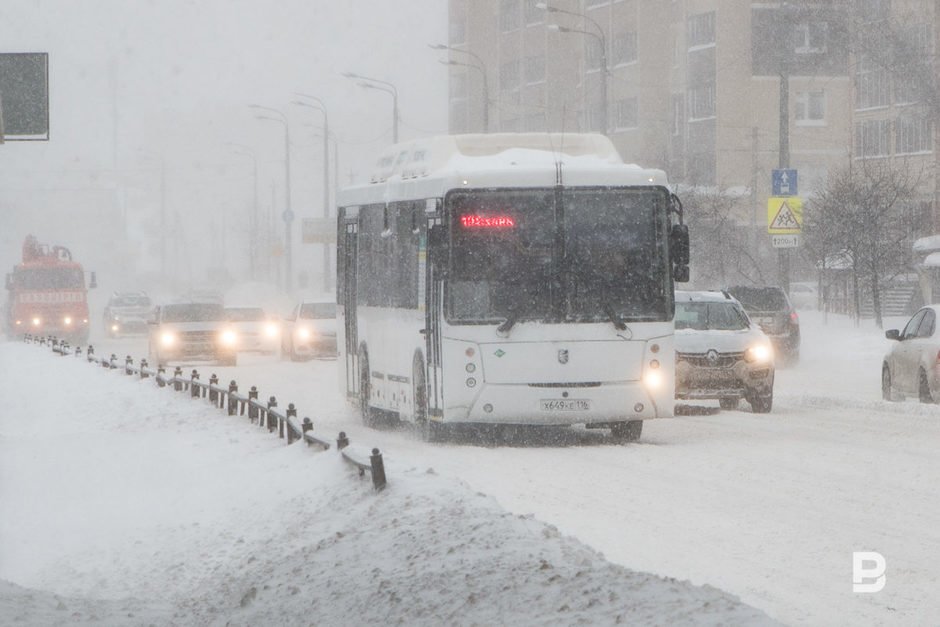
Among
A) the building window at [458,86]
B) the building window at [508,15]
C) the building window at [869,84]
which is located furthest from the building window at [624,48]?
the building window at [458,86]

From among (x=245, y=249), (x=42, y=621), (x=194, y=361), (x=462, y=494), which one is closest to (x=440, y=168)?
(x=462, y=494)

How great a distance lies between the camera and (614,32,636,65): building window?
105 meters

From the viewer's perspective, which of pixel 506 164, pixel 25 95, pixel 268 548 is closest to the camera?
pixel 268 548

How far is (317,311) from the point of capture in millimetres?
45250

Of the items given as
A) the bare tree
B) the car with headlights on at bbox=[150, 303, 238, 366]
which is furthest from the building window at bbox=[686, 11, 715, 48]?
the car with headlights on at bbox=[150, 303, 238, 366]

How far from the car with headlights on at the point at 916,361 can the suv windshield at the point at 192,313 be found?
67.4ft

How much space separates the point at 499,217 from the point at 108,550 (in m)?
5.92

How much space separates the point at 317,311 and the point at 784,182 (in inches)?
544

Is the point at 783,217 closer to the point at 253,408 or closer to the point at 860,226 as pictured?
the point at 860,226

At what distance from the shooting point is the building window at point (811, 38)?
9538cm

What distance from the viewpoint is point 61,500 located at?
1759cm

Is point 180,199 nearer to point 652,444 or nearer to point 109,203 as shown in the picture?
point 109,203

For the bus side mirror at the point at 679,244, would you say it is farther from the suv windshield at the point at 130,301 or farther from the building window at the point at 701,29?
the building window at the point at 701,29

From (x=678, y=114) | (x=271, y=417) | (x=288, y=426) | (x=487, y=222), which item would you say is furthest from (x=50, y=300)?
(x=288, y=426)
